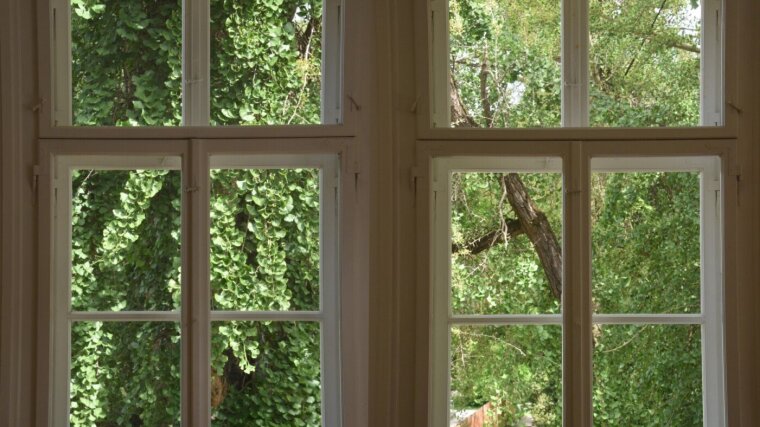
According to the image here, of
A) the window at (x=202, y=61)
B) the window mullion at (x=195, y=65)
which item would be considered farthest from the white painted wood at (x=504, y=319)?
the window mullion at (x=195, y=65)

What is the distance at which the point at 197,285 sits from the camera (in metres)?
3.19

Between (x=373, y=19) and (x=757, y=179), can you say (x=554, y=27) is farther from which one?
(x=757, y=179)

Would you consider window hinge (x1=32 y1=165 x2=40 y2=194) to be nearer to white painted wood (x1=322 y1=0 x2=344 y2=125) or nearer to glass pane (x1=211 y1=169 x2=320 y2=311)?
glass pane (x1=211 y1=169 x2=320 y2=311)

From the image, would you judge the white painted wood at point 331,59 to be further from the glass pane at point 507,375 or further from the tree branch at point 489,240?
the glass pane at point 507,375

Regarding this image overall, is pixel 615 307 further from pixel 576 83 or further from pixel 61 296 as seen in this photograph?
pixel 61 296

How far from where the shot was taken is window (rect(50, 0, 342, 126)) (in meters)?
3.28

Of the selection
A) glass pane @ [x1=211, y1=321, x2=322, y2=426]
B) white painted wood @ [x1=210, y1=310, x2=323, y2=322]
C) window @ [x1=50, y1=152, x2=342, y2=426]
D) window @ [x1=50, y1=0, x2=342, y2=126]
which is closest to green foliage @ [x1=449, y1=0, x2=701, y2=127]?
window @ [x1=50, y1=0, x2=342, y2=126]

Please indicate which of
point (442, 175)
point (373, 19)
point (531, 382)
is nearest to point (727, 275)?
point (531, 382)

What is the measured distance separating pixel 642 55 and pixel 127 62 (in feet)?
6.71

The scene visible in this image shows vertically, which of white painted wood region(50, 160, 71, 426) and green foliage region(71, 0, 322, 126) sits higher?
green foliage region(71, 0, 322, 126)

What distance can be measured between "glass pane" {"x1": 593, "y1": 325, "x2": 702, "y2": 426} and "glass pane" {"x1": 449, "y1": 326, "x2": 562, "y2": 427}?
17 cm

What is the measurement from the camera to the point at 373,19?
3.16 metres

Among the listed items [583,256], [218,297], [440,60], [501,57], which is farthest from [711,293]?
[218,297]

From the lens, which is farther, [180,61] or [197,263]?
[180,61]
